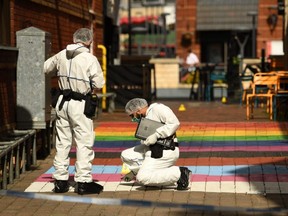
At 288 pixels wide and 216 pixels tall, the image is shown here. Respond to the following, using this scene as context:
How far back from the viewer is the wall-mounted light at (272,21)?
49.8m

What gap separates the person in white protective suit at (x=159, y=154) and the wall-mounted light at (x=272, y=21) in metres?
39.2

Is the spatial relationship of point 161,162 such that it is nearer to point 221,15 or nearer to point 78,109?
point 78,109

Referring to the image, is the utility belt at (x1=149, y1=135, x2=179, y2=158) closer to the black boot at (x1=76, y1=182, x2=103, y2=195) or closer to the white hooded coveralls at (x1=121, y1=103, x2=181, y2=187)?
the white hooded coveralls at (x1=121, y1=103, x2=181, y2=187)

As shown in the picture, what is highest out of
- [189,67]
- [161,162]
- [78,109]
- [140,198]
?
[78,109]

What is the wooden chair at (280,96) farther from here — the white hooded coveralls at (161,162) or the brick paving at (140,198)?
the white hooded coveralls at (161,162)

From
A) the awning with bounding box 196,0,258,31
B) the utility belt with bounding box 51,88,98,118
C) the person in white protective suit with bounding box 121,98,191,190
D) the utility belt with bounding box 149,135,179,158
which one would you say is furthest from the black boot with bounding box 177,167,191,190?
the awning with bounding box 196,0,258,31

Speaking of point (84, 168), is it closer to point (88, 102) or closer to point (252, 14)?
point (88, 102)

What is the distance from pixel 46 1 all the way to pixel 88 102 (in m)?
6.67

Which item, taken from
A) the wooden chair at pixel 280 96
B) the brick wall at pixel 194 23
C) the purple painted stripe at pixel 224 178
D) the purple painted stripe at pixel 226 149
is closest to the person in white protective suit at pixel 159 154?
the purple painted stripe at pixel 224 178

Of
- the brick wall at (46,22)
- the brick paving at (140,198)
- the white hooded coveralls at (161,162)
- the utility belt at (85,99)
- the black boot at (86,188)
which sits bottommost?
the brick paving at (140,198)

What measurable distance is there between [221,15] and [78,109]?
4113 cm

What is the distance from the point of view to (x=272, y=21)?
164 ft

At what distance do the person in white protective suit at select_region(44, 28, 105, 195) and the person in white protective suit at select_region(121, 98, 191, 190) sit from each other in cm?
52

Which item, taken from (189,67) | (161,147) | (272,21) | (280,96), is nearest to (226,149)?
(161,147)
